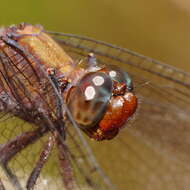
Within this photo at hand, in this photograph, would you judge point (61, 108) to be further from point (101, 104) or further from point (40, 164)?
point (40, 164)

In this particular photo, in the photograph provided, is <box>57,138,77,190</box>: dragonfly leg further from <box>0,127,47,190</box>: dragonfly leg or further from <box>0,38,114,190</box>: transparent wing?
<box>0,127,47,190</box>: dragonfly leg

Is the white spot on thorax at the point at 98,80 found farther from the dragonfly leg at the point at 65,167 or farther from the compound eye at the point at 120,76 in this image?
the dragonfly leg at the point at 65,167

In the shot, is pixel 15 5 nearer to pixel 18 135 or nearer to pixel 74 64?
pixel 74 64

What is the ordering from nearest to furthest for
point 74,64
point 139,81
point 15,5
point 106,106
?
point 106,106
point 74,64
point 139,81
point 15,5

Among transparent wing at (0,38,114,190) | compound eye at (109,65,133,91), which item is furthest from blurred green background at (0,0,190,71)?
compound eye at (109,65,133,91)

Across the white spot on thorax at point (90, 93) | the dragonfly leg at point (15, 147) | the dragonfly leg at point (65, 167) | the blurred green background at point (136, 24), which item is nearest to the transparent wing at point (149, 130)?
the dragonfly leg at point (65, 167)

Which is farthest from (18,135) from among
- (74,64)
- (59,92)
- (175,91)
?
(175,91)
